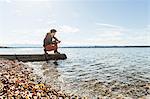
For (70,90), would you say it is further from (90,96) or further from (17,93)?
(17,93)

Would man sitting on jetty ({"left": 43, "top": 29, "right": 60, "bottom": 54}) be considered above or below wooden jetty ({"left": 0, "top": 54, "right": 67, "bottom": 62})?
above

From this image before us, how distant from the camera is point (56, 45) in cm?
3231

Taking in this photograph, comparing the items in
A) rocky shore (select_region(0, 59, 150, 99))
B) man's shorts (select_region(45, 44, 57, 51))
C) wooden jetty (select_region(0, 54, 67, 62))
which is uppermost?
man's shorts (select_region(45, 44, 57, 51))

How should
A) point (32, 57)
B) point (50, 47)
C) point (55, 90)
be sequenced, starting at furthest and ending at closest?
point (32, 57)
point (50, 47)
point (55, 90)

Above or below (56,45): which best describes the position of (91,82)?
below

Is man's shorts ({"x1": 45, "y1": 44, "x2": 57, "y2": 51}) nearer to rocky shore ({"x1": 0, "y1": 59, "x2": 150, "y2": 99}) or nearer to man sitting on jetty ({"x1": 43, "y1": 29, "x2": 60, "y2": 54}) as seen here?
man sitting on jetty ({"x1": 43, "y1": 29, "x2": 60, "y2": 54})

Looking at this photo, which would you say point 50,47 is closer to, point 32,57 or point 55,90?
point 32,57

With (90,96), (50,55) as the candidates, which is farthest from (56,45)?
(90,96)

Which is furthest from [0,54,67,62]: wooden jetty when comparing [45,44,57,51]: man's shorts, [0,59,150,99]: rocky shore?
[0,59,150,99]: rocky shore

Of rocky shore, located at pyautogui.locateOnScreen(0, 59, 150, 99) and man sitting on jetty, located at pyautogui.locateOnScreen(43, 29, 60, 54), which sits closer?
rocky shore, located at pyautogui.locateOnScreen(0, 59, 150, 99)

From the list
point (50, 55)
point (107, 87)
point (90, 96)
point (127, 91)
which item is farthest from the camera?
point (50, 55)

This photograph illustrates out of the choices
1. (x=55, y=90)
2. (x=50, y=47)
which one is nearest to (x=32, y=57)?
(x=50, y=47)

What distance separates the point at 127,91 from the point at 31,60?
20.7 metres

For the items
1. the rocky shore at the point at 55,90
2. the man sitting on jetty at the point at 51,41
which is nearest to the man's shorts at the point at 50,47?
the man sitting on jetty at the point at 51,41
